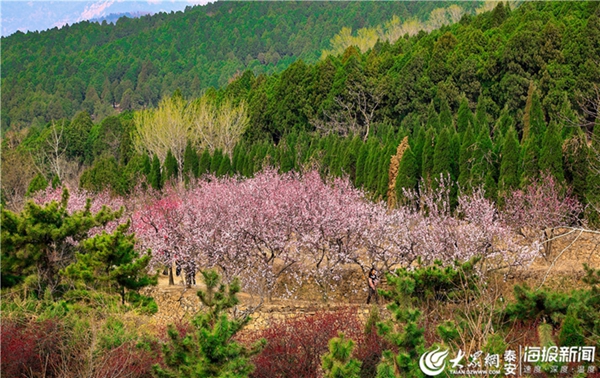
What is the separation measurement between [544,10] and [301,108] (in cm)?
1284

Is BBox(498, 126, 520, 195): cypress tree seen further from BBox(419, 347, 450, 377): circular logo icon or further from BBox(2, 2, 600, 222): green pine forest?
BBox(419, 347, 450, 377): circular logo icon

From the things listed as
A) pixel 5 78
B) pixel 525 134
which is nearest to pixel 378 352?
pixel 525 134

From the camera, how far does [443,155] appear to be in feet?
64.5

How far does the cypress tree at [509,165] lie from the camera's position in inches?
683

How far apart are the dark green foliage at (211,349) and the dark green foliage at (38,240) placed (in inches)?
181

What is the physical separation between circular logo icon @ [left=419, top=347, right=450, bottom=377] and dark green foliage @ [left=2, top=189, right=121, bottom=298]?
6452 mm

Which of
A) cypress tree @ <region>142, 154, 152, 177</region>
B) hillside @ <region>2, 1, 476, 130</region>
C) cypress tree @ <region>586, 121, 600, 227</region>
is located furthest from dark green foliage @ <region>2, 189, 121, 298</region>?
hillside @ <region>2, 1, 476, 130</region>

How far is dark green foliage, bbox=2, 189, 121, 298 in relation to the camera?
1048 cm

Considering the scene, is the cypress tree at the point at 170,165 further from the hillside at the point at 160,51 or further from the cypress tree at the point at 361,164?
the hillside at the point at 160,51

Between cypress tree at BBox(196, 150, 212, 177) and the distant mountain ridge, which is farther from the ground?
the distant mountain ridge

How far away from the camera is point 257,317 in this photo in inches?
494

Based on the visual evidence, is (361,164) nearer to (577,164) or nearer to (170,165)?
(577,164)

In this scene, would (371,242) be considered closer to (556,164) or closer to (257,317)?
(257,317)

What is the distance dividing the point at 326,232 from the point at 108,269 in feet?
17.2
